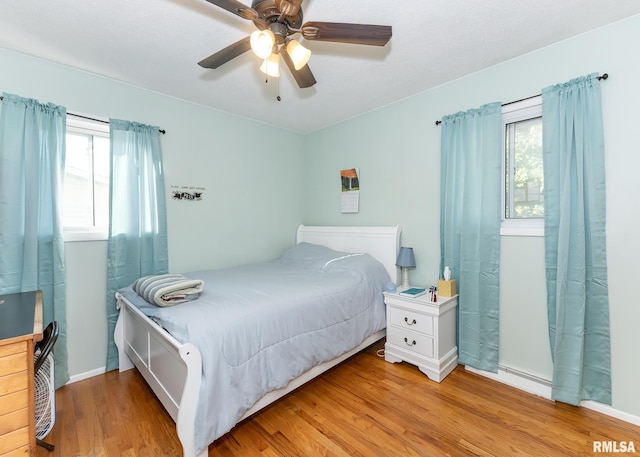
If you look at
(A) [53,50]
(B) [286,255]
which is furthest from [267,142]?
(A) [53,50]

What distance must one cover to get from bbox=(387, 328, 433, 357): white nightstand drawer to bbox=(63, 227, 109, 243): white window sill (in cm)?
262

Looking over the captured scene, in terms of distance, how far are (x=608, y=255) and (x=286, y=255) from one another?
2779 millimetres

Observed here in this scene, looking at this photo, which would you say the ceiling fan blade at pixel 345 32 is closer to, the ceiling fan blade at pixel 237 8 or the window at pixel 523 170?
the ceiling fan blade at pixel 237 8

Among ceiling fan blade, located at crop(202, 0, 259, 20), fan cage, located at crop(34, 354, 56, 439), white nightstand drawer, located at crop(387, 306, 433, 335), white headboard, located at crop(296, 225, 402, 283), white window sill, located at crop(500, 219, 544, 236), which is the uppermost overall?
ceiling fan blade, located at crop(202, 0, 259, 20)

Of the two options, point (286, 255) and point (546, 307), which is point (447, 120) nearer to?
point (546, 307)

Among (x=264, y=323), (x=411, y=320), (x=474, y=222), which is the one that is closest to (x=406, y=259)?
(x=411, y=320)

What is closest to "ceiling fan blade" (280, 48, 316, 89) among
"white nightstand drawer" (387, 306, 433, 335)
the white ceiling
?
the white ceiling

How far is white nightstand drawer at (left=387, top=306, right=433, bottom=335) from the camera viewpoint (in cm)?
231

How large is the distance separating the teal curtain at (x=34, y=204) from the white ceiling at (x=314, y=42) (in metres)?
0.49

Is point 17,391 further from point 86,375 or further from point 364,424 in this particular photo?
point 364,424

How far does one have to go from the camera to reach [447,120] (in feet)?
8.31

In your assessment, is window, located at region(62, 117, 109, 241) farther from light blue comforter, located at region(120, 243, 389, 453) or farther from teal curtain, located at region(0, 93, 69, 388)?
light blue comforter, located at region(120, 243, 389, 453)

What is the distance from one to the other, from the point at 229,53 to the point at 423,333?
2.40 meters

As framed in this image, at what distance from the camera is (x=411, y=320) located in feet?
7.91
